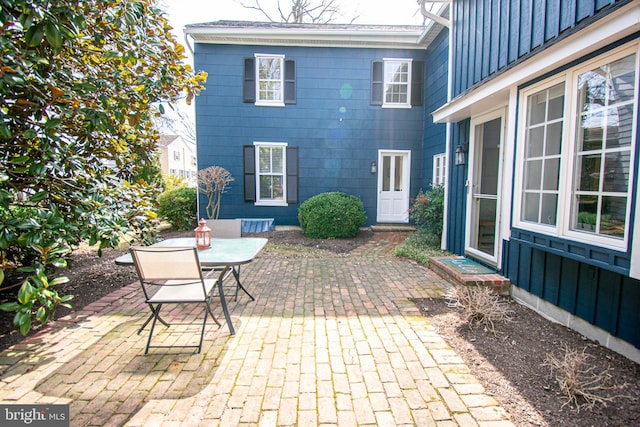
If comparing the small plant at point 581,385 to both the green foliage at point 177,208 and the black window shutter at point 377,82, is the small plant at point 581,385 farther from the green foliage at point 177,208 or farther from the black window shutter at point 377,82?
the green foliage at point 177,208

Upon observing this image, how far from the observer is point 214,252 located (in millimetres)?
3035

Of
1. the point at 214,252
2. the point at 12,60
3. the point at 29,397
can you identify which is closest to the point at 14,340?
the point at 29,397

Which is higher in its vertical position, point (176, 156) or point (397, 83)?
point (397, 83)

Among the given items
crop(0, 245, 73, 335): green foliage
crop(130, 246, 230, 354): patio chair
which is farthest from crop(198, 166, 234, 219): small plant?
crop(0, 245, 73, 335): green foliage

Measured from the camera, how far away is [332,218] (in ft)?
23.8

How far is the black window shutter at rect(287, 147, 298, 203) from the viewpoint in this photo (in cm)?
862

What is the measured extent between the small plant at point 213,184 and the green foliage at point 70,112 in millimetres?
4731

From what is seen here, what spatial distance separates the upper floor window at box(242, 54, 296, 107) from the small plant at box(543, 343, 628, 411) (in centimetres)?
803

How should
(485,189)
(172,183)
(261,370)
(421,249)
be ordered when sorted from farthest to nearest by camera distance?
(172,183) → (421,249) → (485,189) → (261,370)

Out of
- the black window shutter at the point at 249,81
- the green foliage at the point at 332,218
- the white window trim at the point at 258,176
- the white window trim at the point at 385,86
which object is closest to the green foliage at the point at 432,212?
the green foliage at the point at 332,218

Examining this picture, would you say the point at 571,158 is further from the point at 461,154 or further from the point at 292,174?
the point at 292,174

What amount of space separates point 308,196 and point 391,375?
22.4ft

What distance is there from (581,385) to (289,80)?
849 cm

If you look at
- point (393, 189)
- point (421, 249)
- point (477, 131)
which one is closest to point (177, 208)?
point (393, 189)
